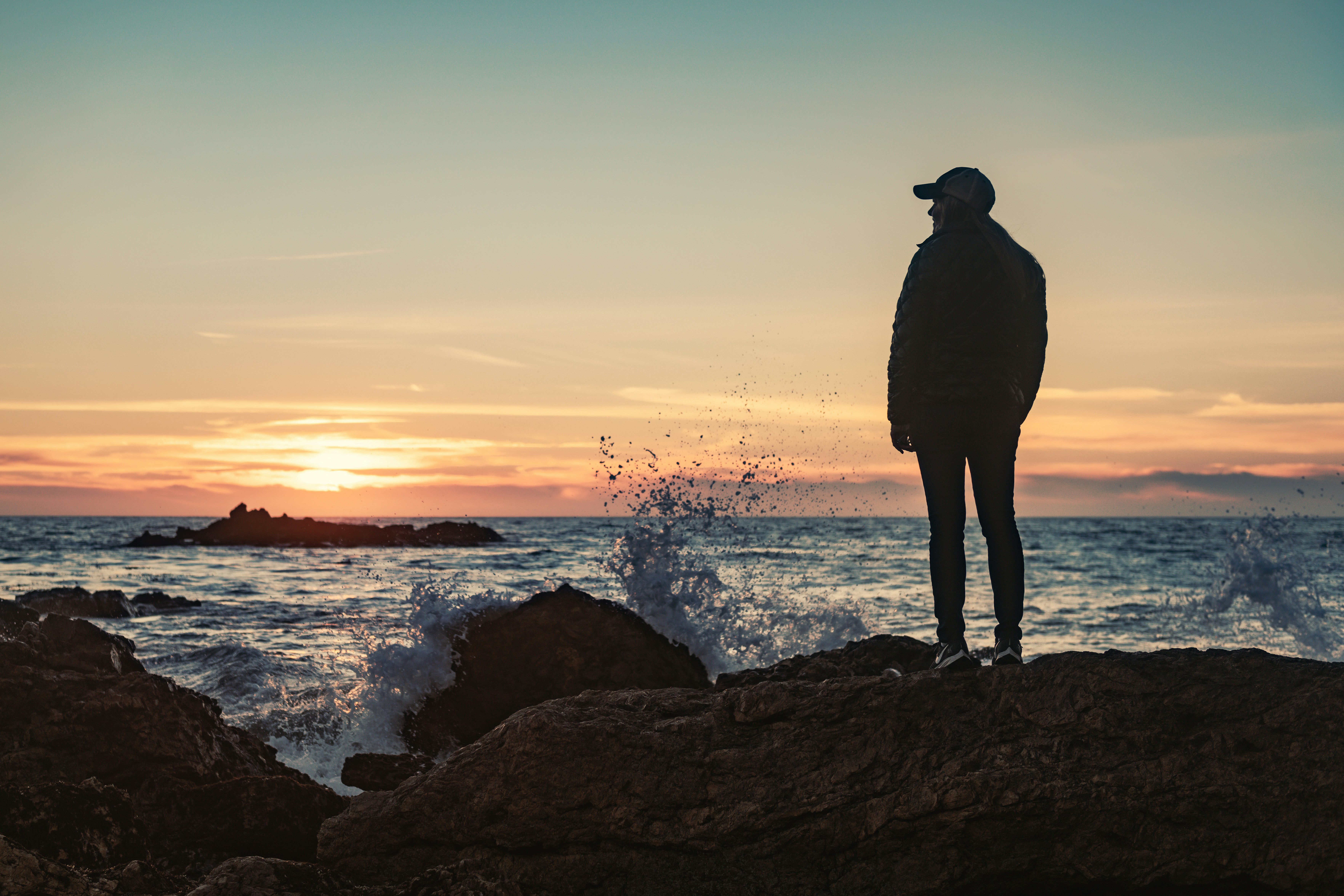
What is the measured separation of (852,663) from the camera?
5.02m

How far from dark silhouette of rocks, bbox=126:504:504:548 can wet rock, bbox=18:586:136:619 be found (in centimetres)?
3449

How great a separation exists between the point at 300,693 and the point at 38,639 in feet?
8.03

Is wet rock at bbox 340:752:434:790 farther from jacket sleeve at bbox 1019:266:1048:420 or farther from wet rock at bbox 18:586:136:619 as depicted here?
wet rock at bbox 18:586:136:619

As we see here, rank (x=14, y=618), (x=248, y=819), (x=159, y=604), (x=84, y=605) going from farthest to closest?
(x=159, y=604), (x=84, y=605), (x=14, y=618), (x=248, y=819)

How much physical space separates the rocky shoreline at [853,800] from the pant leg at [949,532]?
0.74ft

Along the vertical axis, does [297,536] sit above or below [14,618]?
below

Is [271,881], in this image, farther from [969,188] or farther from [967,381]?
[969,188]

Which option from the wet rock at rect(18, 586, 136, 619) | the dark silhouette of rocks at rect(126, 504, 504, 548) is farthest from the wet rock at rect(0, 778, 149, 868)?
the dark silhouette of rocks at rect(126, 504, 504, 548)

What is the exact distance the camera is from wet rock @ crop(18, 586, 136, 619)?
15.2 m

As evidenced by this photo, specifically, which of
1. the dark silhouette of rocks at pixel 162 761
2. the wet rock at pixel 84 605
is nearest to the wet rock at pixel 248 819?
the dark silhouette of rocks at pixel 162 761

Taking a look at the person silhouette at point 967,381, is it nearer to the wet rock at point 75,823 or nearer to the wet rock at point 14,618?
the wet rock at point 75,823

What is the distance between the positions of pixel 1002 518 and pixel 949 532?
0.21 metres

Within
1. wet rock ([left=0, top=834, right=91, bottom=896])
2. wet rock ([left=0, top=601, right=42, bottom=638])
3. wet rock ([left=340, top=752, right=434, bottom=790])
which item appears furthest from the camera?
wet rock ([left=0, top=601, right=42, bottom=638])

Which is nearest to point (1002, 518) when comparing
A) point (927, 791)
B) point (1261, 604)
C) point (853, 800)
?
point (927, 791)
